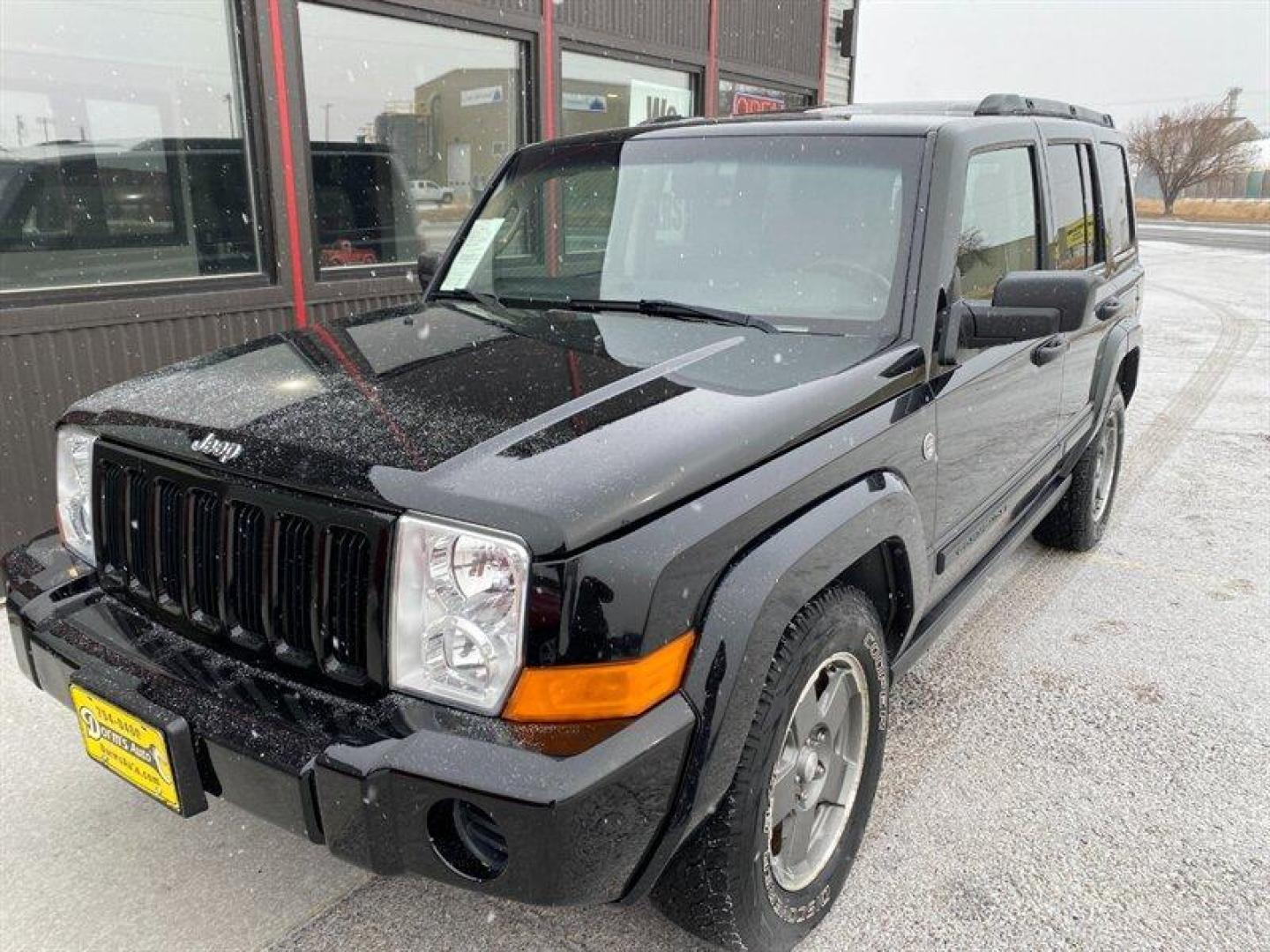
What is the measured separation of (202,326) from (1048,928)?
4.41m

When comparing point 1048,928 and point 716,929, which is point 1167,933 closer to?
point 1048,928

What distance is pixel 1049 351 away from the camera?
3.25 m

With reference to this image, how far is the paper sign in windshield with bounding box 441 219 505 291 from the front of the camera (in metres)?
3.23

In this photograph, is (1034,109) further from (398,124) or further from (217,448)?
(398,124)

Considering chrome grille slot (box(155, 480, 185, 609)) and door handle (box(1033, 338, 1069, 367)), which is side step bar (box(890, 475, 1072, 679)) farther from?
chrome grille slot (box(155, 480, 185, 609))

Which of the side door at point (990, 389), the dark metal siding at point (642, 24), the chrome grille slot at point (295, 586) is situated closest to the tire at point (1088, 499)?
the side door at point (990, 389)

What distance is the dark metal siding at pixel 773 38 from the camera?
27.9ft

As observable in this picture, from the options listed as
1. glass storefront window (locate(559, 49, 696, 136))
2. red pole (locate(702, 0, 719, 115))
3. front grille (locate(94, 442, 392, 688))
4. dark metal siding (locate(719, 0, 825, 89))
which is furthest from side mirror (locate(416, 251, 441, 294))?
dark metal siding (locate(719, 0, 825, 89))

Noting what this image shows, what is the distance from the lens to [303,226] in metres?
5.23

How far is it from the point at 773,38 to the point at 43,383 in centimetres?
732

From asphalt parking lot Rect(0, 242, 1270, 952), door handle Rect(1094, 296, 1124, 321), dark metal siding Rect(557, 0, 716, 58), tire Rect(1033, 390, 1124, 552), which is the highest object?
dark metal siding Rect(557, 0, 716, 58)

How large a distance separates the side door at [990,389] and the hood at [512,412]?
44 centimetres

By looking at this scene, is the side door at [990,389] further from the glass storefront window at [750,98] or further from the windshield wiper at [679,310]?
the glass storefront window at [750,98]

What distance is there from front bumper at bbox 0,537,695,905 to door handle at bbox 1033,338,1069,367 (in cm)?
213
